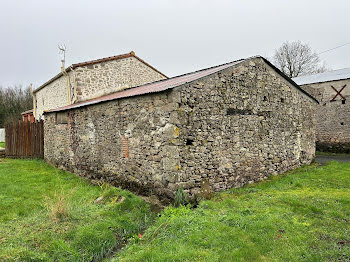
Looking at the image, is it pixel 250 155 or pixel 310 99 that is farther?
pixel 310 99

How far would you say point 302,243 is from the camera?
157 inches

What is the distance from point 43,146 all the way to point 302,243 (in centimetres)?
1308

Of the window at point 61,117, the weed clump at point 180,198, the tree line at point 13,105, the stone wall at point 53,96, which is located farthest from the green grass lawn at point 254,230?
the tree line at point 13,105

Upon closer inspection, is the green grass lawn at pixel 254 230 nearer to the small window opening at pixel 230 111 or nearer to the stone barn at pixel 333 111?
the small window opening at pixel 230 111

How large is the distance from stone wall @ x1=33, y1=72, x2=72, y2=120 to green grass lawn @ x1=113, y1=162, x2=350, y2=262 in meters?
10.4

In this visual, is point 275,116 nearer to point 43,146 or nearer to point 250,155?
point 250,155

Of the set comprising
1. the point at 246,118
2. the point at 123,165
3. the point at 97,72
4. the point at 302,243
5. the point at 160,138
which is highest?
the point at 97,72

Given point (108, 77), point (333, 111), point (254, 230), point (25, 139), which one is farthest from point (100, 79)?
point (333, 111)

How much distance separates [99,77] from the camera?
12578 mm

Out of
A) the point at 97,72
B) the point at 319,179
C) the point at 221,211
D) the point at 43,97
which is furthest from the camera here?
the point at 43,97

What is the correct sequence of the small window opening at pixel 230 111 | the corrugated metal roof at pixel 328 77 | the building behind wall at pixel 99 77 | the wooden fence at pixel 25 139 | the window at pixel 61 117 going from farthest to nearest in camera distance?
the corrugated metal roof at pixel 328 77 → the wooden fence at pixel 25 139 → the building behind wall at pixel 99 77 → the window at pixel 61 117 → the small window opening at pixel 230 111

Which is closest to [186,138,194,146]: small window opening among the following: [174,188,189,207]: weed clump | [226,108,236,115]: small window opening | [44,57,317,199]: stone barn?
[44,57,317,199]: stone barn

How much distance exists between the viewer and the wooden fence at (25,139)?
1345 cm

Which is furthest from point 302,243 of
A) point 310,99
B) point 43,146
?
point 43,146
